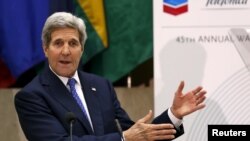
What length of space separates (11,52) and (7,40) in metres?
0.10

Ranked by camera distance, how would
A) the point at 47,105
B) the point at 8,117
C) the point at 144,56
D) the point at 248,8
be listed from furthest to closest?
the point at 8,117, the point at 144,56, the point at 248,8, the point at 47,105

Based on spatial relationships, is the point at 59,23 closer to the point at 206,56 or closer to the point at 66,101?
the point at 66,101

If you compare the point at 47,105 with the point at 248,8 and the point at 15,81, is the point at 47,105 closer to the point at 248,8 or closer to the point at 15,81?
the point at 248,8

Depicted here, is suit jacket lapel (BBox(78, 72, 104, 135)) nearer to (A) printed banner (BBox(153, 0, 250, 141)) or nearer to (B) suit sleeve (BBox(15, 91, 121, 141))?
(B) suit sleeve (BBox(15, 91, 121, 141))

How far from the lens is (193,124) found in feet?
12.2

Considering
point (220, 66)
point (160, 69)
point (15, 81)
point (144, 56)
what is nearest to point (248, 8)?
point (220, 66)

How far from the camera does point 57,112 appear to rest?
2.44 meters

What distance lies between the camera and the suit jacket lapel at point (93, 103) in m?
2.52

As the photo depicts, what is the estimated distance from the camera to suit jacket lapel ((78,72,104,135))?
99.2 inches

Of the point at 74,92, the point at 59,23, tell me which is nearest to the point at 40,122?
the point at 74,92

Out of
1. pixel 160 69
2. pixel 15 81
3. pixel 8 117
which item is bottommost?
pixel 8 117

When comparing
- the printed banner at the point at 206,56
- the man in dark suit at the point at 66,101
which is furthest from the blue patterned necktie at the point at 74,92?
the printed banner at the point at 206,56

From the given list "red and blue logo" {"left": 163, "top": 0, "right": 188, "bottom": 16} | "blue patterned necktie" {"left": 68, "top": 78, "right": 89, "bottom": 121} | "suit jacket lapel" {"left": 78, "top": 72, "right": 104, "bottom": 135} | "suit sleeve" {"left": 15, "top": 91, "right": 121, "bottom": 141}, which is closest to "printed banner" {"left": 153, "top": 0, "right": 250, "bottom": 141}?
"red and blue logo" {"left": 163, "top": 0, "right": 188, "bottom": 16}

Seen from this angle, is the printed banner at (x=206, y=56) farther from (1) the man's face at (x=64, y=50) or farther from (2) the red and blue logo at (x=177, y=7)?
(1) the man's face at (x=64, y=50)
